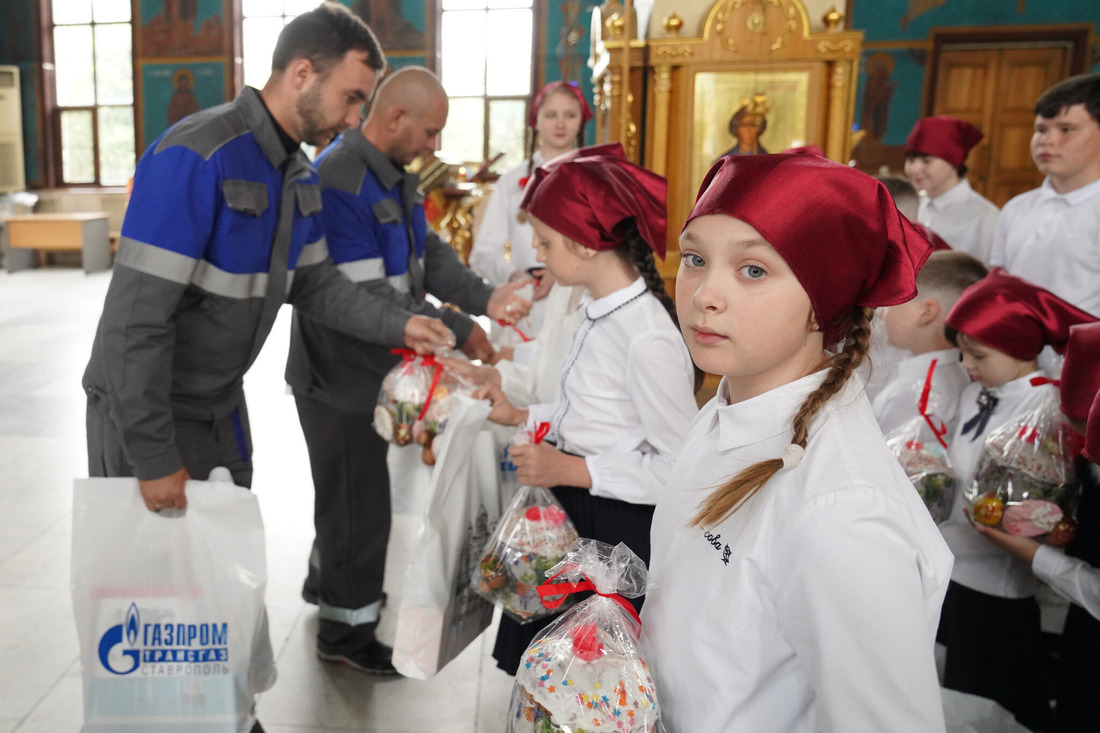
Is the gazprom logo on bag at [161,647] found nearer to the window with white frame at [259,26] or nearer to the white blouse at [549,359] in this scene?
the white blouse at [549,359]

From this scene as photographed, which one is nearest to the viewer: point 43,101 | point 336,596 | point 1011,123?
point 336,596

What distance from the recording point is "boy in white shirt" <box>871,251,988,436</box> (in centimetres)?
240

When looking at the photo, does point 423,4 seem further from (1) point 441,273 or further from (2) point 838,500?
(2) point 838,500

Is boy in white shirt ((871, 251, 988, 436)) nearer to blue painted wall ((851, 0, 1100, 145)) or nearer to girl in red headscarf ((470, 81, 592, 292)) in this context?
girl in red headscarf ((470, 81, 592, 292))

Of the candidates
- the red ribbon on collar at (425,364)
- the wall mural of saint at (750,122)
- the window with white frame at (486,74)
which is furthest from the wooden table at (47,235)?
the red ribbon on collar at (425,364)

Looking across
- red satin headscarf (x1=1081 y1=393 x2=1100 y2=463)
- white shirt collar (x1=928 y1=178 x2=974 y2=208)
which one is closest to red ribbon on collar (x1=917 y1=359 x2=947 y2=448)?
red satin headscarf (x1=1081 y1=393 x2=1100 y2=463)

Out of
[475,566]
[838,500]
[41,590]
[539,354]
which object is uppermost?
[838,500]

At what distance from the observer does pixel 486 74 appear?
42.8 ft

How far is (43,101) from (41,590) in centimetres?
1322

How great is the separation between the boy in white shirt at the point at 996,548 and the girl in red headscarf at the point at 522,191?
7.66ft

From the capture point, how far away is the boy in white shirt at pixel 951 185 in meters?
4.02

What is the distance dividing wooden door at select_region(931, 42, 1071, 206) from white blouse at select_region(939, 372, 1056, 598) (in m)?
9.55

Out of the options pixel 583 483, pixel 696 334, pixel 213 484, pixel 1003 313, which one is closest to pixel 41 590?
pixel 213 484

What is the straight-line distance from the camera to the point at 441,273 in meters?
3.09
